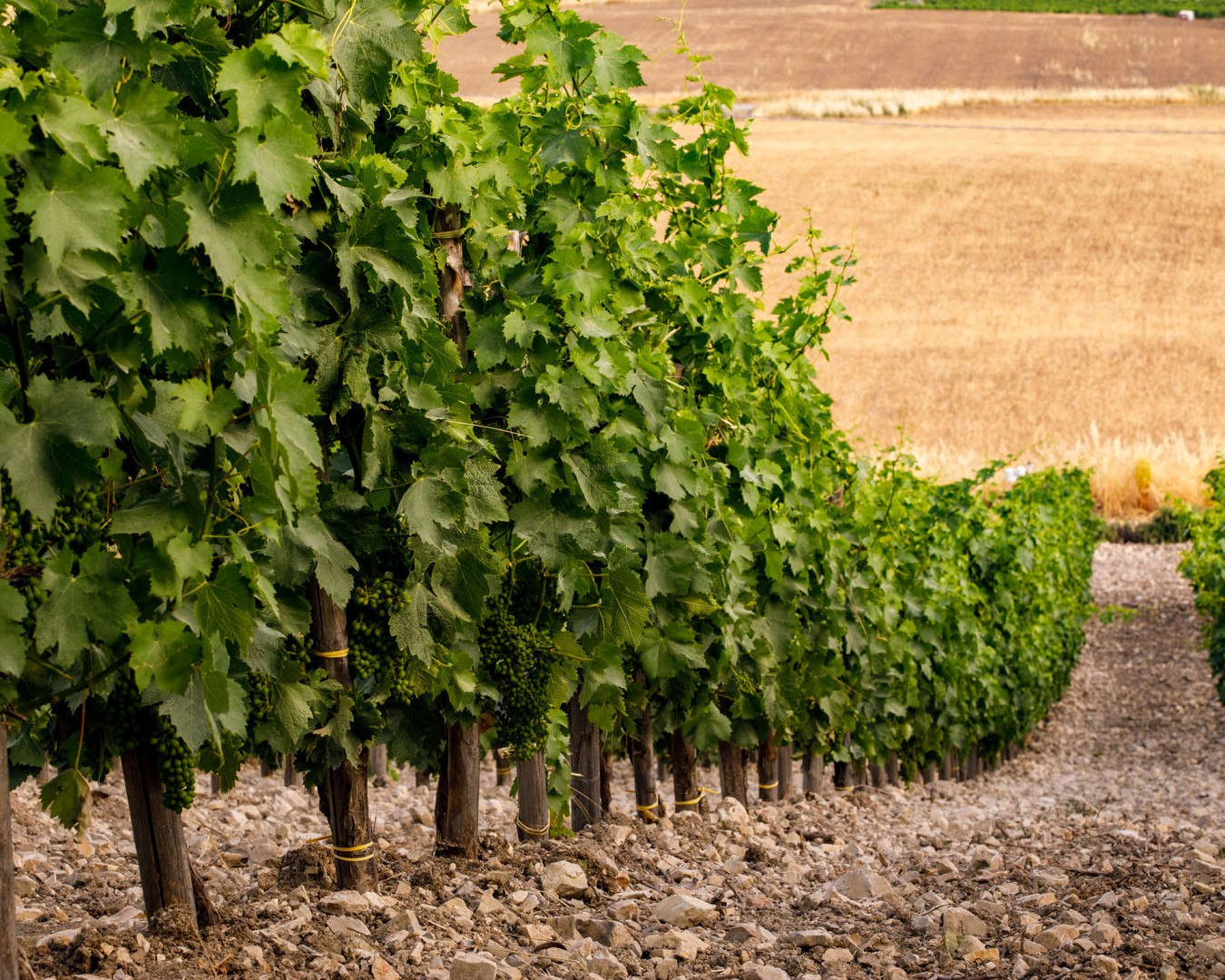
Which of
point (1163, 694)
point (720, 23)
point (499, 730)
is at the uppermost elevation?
point (720, 23)

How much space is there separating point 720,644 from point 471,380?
1.65m

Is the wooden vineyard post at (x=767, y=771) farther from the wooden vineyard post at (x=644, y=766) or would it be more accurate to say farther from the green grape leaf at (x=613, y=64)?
the green grape leaf at (x=613, y=64)

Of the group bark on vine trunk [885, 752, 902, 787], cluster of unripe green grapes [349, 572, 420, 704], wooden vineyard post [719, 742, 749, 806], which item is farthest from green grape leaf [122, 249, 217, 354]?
bark on vine trunk [885, 752, 902, 787]

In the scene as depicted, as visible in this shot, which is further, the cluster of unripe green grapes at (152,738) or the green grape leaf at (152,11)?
the cluster of unripe green grapes at (152,738)

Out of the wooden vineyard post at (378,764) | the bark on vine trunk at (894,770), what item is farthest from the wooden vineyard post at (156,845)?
the bark on vine trunk at (894,770)

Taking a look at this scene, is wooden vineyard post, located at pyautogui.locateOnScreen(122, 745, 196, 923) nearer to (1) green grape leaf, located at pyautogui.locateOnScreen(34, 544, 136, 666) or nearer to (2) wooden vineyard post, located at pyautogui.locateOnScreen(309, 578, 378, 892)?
(2) wooden vineyard post, located at pyautogui.locateOnScreen(309, 578, 378, 892)

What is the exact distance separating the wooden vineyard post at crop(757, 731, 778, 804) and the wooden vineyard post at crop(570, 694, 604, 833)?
4.37ft

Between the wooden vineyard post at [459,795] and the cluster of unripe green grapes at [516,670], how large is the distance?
11 centimetres

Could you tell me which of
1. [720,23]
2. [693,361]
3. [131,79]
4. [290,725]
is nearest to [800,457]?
[693,361]

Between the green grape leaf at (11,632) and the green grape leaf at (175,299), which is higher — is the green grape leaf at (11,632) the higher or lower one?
the lower one

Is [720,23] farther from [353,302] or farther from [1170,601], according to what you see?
[353,302]

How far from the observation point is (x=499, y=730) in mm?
3881

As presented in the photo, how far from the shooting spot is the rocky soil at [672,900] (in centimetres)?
307

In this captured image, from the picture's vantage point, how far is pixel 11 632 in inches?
78.2
